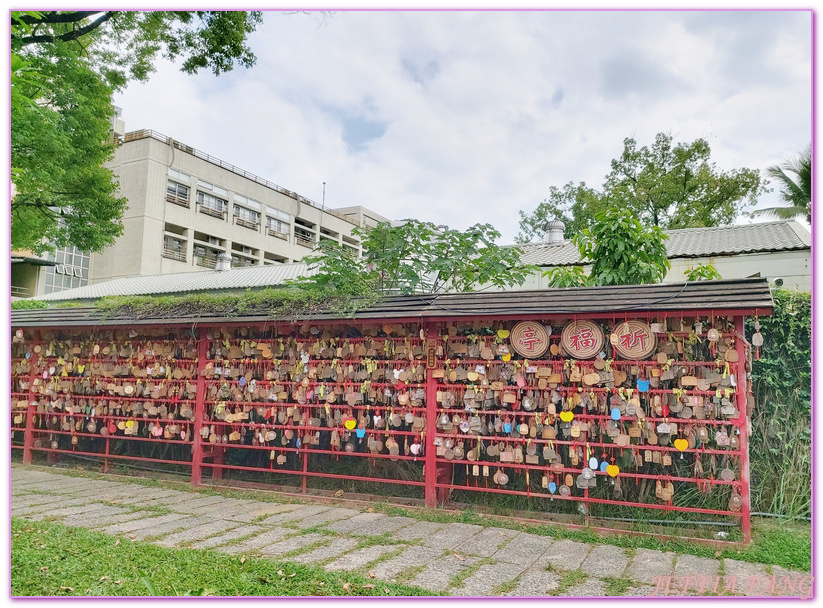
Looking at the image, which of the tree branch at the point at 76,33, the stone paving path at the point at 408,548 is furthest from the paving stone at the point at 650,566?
the tree branch at the point at 76,33

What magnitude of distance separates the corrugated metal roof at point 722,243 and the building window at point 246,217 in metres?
20.9

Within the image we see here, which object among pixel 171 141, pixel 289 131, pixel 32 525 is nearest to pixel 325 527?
pixel 32 525

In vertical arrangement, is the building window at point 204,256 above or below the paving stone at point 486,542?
above

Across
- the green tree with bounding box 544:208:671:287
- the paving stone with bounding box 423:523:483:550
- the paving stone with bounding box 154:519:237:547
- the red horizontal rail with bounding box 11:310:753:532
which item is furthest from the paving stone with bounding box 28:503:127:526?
the green tree with bounding box 544:208:671:287

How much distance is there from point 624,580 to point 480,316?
96.3 inches

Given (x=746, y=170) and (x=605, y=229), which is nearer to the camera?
(x=605, y=229)

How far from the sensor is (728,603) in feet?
11.2

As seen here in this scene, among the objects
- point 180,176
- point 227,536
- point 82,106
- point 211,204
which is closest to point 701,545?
point 227,536

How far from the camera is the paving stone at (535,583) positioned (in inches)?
142

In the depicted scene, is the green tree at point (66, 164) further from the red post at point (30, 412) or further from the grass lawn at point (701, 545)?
the grass lawn at point (701, 545)

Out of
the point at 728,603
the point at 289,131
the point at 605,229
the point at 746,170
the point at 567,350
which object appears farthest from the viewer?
the point at 746,170

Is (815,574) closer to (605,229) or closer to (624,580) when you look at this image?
(624,580)

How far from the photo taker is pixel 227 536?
15.4ft

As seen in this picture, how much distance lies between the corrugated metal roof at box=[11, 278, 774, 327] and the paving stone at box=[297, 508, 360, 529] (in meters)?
1.87
